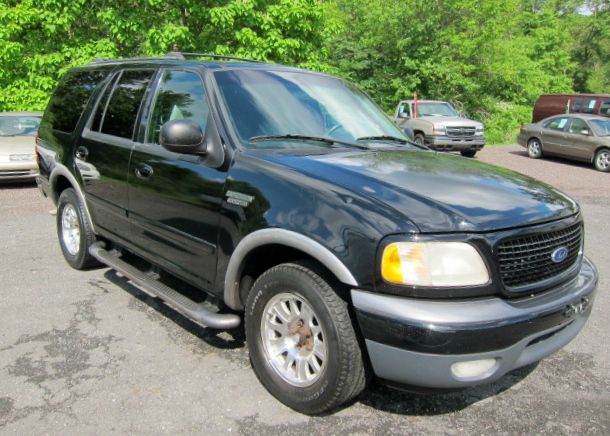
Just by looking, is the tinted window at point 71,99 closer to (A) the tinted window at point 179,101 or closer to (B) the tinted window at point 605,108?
(A) the tinted window at point 179,101

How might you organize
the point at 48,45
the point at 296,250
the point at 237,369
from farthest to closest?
the point at 48,45 < the point at 237,369 < the point at 296,250

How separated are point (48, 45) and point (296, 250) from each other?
1224 centimetres

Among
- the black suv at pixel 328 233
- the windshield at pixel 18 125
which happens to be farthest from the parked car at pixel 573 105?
the black suv at pixel 328 233

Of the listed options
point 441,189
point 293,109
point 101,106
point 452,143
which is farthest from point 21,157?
point 452,143

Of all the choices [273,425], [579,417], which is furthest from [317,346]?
[579,417]

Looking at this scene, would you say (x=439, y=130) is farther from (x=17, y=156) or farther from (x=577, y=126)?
(x=17, y=156)

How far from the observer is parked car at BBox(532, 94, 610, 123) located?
2262cm

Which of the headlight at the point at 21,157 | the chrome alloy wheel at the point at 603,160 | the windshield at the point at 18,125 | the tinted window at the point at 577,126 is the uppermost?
the windshield at the point at 18,125

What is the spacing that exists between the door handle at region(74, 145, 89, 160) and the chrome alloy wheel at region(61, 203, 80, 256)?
586 millimetres

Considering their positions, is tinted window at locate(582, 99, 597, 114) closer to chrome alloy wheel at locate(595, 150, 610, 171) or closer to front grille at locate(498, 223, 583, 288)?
chrome alloy wheel at locate(595, 150, 610, 171)

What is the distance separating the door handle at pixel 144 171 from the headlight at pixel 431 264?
2.05m

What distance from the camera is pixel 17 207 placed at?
8727 millimetres

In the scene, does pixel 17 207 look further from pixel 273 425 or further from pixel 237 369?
pixel 273 425

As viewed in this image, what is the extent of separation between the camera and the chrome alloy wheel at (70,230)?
17.6 feet
